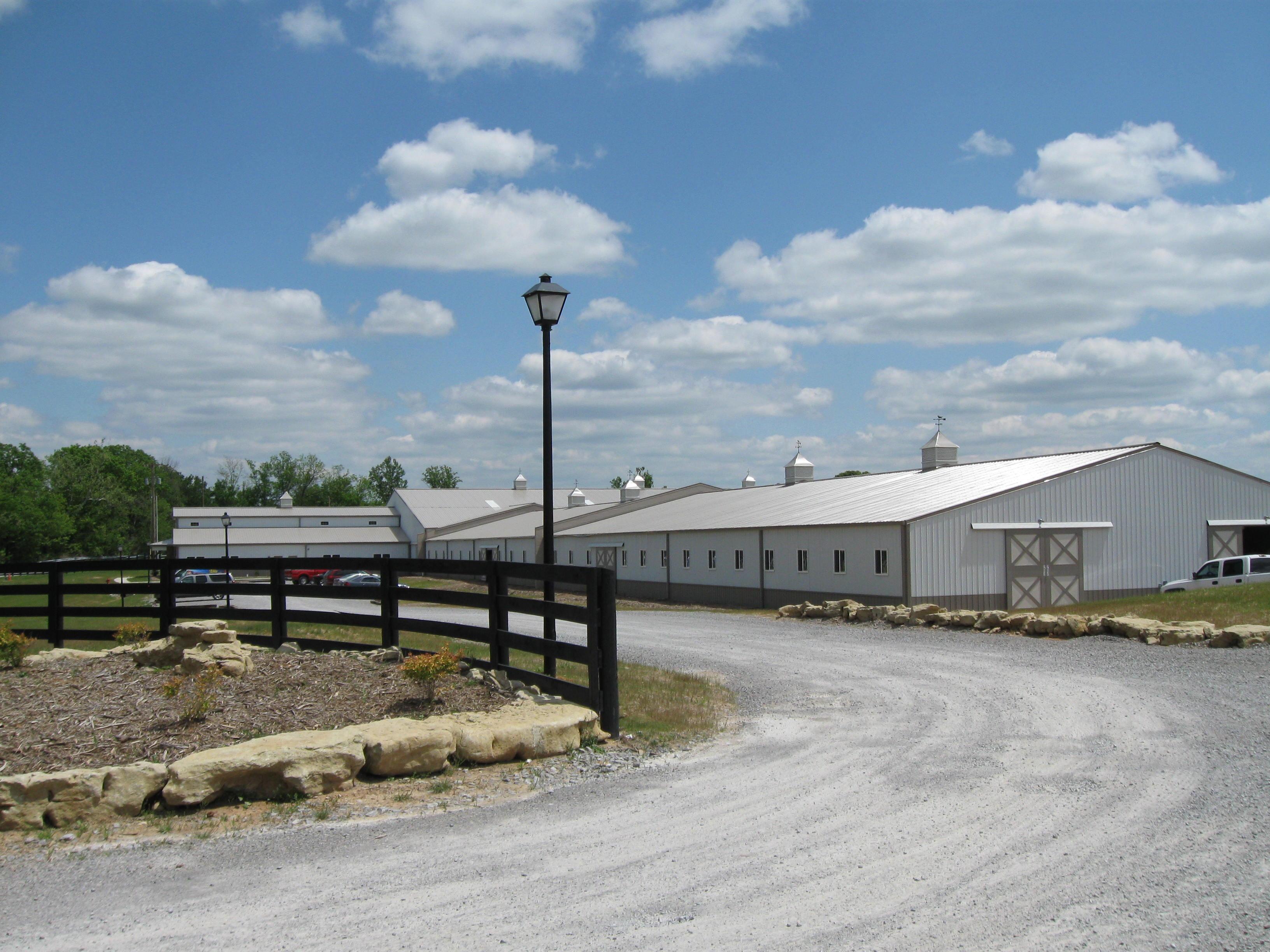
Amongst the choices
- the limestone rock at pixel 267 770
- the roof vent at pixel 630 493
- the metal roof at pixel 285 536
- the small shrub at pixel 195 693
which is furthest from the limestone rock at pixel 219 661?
the metal roof at pixel 285 536

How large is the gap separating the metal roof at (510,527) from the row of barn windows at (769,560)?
6710 mm

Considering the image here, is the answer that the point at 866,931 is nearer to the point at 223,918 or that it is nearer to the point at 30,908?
the point at 223,918

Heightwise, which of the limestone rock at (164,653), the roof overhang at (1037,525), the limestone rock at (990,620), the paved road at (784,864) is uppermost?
the roof overhang at (1037,525)

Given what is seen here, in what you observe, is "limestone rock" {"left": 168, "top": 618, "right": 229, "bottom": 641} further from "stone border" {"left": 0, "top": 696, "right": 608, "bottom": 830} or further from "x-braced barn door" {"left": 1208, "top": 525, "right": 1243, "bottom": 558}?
"x-braced barn door" {"left": 1208, "top": 525, "right": 1243, "bottom": 558}

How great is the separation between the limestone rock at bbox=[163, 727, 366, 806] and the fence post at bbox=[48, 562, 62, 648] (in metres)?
7.61

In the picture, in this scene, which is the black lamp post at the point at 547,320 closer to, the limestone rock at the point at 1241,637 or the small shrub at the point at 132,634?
the small shrub at the point at 132,634

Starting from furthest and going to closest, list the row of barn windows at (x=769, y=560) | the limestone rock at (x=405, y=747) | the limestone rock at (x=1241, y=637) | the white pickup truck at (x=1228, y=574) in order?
the row of barn windows at (x=769, y=560) → the white pickup truck at (x=1228, y=574) → the limestone rock at (x=1241, y=637) → the limestone rock at (x=405, y=747)

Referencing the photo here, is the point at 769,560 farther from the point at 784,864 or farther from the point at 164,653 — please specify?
the point at 784,864

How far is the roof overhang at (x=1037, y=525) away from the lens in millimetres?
30719

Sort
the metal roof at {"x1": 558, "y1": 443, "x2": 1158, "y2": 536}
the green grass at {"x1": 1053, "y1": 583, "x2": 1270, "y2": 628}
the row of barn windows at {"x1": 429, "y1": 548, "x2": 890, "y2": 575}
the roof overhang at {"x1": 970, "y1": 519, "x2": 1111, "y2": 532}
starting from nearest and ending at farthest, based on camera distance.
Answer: the green grass at {"x1": 1053, "y1": 583, "x2": 1270, "y2": 628} → the roof overhang at {"x1": 970, "y1": 519, "x2": 1111, "y2": 532} → the row of barn windows at {"x1": 429, "y1": 548, "x2": 890, "y2": 575} → the metal roof at {"x1": 558, "y1": 443, "x2": 1158, "y2": 536}

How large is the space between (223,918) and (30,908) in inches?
45.2

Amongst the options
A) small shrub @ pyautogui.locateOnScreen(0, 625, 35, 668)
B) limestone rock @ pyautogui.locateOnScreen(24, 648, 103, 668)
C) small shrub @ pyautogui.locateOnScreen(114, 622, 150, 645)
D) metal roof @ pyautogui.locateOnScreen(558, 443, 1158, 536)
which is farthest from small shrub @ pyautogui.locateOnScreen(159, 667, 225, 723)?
metal roof @ pyautogui.locateOnScreen(558, 443, 1158, 536)

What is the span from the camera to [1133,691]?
12648 millimetres

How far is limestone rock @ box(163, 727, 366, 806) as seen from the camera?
729cm
